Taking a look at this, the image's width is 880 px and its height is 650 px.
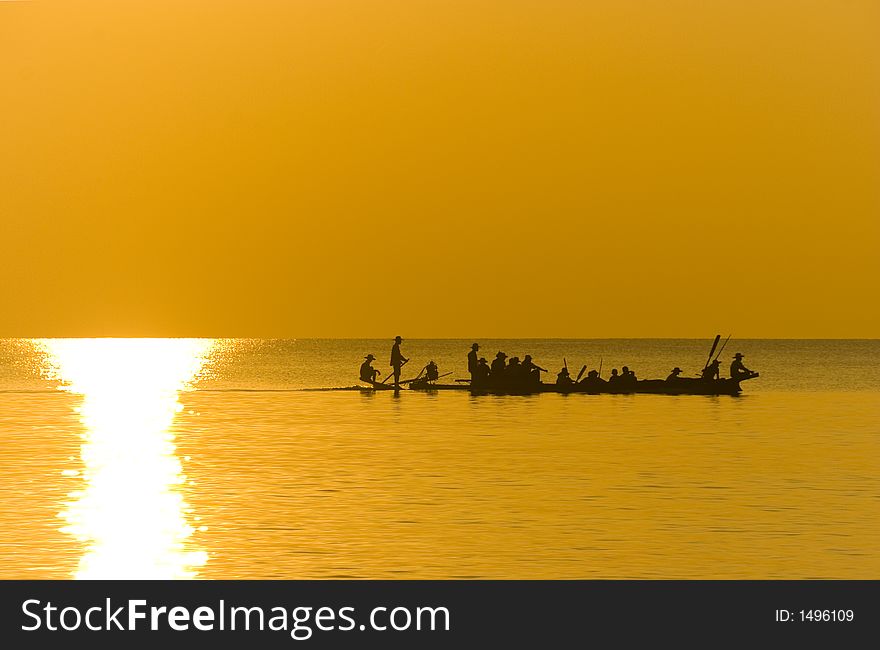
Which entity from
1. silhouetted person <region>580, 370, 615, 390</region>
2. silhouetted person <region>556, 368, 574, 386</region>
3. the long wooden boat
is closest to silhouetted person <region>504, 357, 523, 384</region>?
the long wooden boat

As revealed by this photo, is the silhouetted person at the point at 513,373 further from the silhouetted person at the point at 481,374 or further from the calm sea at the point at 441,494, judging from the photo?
the calm sea at the point at 441,494

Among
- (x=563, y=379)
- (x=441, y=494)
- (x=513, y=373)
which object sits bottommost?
(x=441, y=494)

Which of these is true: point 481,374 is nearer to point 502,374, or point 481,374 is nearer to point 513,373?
point 502,374

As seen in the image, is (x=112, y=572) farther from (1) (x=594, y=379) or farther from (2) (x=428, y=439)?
(1) (x=594, y=379)

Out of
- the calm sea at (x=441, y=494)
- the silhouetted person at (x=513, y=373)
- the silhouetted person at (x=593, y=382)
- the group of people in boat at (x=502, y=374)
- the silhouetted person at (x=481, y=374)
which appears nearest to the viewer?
the calm sea at (x=441, y=494)

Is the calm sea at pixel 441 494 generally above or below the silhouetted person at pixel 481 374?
below

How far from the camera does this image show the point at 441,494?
19.8 meters

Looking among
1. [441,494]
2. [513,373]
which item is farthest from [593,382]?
[441,494]

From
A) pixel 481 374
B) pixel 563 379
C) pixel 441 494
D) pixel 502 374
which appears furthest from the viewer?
pixel 563 379

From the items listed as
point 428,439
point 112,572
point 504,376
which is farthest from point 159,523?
point 504,376

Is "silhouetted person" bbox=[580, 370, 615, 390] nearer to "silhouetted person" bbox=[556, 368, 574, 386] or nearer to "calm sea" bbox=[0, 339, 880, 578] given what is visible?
"silhouetted person" bbox=[556, 368, 574, 386]

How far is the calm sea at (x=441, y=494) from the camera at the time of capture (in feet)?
49.0

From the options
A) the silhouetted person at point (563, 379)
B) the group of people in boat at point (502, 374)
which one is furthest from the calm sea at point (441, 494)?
the silhouetted person at point (563, 379)

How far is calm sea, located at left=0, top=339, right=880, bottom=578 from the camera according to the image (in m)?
14.9
